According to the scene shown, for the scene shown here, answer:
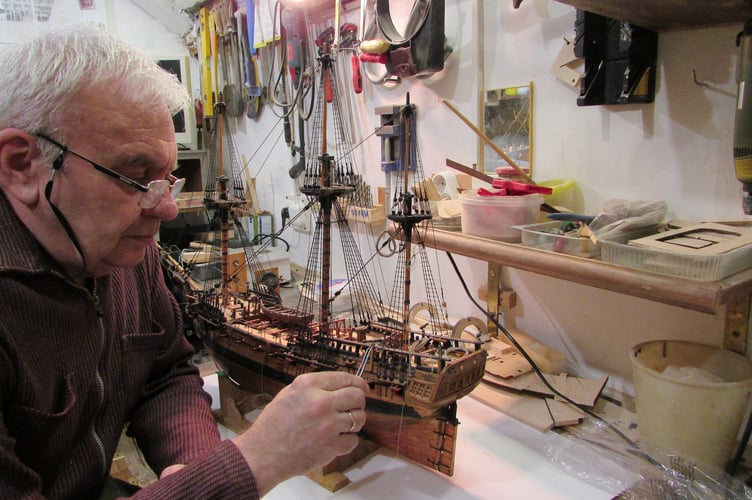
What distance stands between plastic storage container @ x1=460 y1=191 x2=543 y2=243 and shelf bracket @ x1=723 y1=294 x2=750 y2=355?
46cm

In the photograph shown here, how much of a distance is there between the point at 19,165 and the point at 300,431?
20.9 inches

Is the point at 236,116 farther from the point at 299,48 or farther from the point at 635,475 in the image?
the point at 635,475

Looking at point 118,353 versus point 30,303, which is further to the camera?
point 118,353

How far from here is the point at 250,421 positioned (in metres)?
1.32

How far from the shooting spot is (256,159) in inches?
117

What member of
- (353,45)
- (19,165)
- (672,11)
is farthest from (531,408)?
(353,45)

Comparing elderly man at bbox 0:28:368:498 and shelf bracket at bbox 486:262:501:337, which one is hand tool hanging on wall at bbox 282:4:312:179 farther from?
elderly man at bbox 0:28:368:498

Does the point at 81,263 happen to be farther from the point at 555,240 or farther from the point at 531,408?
the point at 531,408

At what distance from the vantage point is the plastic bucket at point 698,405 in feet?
3.45

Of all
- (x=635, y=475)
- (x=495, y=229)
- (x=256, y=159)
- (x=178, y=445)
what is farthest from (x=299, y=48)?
(x=635, y=475)

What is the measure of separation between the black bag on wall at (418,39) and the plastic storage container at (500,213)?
51 cm

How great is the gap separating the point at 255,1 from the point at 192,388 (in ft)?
6.79

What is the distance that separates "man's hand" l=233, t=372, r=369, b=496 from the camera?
0.77m

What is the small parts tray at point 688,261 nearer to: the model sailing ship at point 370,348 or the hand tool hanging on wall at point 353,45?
the model sailing ship at point 370,348
